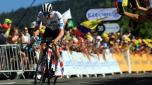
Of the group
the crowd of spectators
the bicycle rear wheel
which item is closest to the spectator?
the crowd of spectators

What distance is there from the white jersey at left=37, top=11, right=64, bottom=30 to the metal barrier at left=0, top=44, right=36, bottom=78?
27.6 ft

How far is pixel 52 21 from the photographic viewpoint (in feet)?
Answer: 44.2

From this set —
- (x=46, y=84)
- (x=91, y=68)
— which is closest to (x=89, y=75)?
(x=91, y=68)

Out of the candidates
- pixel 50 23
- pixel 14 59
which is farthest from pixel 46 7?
pixel 14 59

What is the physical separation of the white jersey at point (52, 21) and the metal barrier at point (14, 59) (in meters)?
8.41

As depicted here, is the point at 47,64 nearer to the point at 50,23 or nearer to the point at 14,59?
the point at 50,23

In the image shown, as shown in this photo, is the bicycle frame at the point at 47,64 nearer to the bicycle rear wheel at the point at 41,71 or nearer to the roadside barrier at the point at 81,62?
the bicycle rear wheel at the point at 41,71

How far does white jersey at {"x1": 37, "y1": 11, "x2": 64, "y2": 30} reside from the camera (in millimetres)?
13391

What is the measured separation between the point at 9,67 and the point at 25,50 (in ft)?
2.72

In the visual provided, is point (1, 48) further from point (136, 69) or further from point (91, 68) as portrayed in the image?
point (136, 69)

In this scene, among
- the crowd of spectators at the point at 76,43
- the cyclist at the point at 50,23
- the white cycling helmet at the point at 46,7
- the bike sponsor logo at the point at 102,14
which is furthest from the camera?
the bike sponsor logo at the point at 102,14

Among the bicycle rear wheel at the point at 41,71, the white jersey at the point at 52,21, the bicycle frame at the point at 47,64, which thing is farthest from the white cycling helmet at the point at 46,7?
the bicycle rear wheel at the point at 41,71

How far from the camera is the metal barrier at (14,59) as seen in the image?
21812mm

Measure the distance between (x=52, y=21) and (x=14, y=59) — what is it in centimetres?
875
